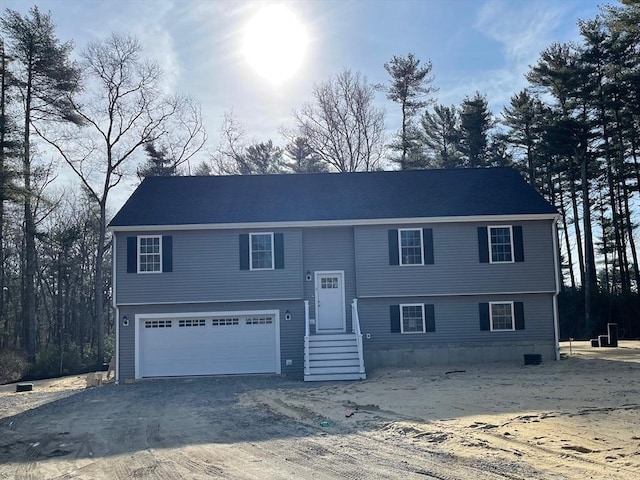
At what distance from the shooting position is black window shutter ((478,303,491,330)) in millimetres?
18922

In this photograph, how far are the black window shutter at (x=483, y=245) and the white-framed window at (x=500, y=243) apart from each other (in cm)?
11

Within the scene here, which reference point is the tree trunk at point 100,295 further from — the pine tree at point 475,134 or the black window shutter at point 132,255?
the pine tree at point 475,134

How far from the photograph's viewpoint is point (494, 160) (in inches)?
1453

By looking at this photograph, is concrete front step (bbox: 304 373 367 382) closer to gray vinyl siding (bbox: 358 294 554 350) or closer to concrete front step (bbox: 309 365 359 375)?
concrete front step (bbox: 309 365 359 375)

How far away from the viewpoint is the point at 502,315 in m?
19.0

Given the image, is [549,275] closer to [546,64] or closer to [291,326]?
[291,326]

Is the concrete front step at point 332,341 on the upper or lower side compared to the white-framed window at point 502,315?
lower

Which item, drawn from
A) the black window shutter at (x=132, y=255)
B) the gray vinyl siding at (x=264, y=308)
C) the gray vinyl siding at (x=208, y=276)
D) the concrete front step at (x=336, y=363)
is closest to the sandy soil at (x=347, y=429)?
the concrete front step at (x=336, y=363)

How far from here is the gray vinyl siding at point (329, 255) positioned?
746 inches

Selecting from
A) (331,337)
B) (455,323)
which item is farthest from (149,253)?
(455,323)

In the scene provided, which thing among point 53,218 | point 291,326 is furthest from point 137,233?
point 53,218

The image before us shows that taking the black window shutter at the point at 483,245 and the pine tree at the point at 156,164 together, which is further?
the pine tree at the point at 156,164

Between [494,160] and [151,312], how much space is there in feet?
84.3

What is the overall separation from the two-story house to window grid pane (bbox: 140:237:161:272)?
0.11 ft
